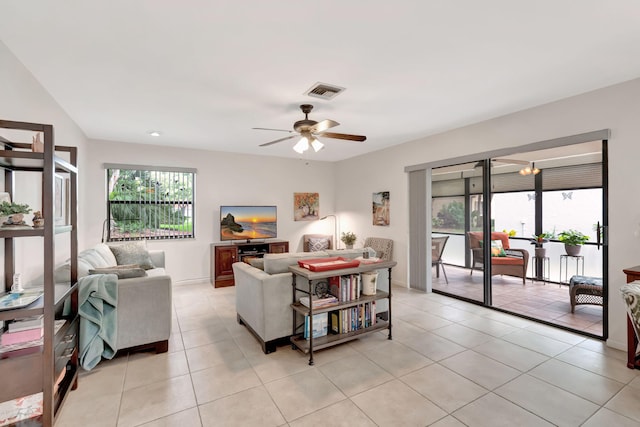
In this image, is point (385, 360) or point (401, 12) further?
point (385, 360)

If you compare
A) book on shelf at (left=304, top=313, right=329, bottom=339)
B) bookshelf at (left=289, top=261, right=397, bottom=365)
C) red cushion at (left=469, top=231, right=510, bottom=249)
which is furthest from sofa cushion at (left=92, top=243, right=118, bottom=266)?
red cushion at (left=469, top=231, right=510, bottom=249)

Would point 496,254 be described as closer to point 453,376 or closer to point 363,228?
point 363,228

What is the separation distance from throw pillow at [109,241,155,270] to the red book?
2.48 meters

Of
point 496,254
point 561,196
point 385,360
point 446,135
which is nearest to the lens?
point 385,360

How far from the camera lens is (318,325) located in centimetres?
293

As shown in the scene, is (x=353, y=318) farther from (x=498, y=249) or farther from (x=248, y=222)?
(x=248, y=222)

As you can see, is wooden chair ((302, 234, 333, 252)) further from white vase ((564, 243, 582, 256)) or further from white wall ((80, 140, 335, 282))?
white vase ((564, 243, 582, 256))

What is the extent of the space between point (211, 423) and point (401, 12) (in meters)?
2.86

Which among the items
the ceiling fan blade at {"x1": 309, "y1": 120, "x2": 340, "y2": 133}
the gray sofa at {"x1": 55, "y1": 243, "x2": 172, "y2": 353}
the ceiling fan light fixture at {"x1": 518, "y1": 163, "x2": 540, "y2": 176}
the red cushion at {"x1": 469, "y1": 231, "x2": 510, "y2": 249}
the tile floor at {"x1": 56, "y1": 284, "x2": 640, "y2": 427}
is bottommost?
the tile floor at {"x1": 56, "y1": 284, "x2": 640, "y2": 427}

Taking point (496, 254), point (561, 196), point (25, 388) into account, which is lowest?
point (25, 388)

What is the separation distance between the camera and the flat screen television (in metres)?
5.83

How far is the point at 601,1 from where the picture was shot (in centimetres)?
179

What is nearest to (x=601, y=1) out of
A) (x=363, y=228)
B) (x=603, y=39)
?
(x=603, y=39)

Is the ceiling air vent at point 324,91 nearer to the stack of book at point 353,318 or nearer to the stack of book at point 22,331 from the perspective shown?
the stack of book at point 353,318
